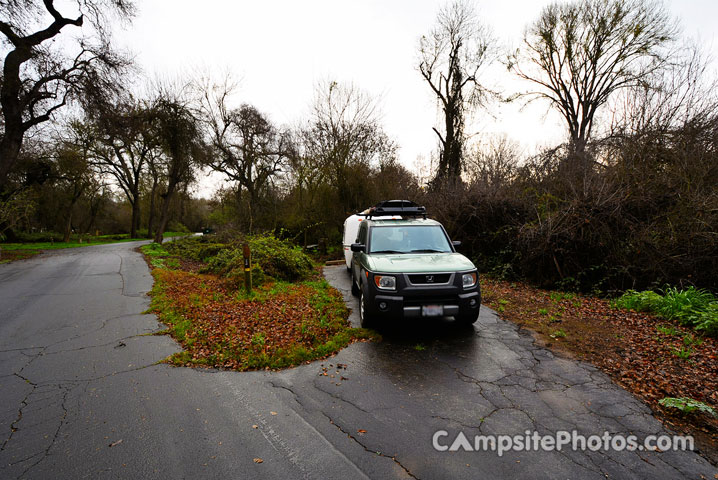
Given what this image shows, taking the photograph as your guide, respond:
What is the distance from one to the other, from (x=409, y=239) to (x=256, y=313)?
3.47 meters

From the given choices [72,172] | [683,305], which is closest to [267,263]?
[683,305]

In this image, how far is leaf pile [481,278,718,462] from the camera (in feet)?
10.9

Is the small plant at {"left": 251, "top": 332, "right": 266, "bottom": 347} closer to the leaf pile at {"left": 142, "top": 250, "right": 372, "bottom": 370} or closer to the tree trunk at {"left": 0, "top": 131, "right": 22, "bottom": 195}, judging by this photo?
the leaf pile at {"left": 142, "top": 250, "right": 372, "bottom": 370}

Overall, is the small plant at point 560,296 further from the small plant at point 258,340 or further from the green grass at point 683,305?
the small plant at point 258,340

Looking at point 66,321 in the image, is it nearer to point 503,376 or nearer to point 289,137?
point 503,376

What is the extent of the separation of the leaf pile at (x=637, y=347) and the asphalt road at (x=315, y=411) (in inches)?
11.8

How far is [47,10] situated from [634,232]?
22.8 m

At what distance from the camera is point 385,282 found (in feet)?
16.5

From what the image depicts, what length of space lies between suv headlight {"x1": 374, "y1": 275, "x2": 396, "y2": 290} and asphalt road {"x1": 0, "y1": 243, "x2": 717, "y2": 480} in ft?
3.03

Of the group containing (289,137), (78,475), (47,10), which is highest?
(47,10)

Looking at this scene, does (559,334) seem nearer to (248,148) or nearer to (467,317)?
(467,317)

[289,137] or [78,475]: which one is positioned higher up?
[289,137]

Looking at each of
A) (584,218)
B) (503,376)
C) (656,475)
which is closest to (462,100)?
(584,218)

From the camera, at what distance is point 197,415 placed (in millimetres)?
3201
